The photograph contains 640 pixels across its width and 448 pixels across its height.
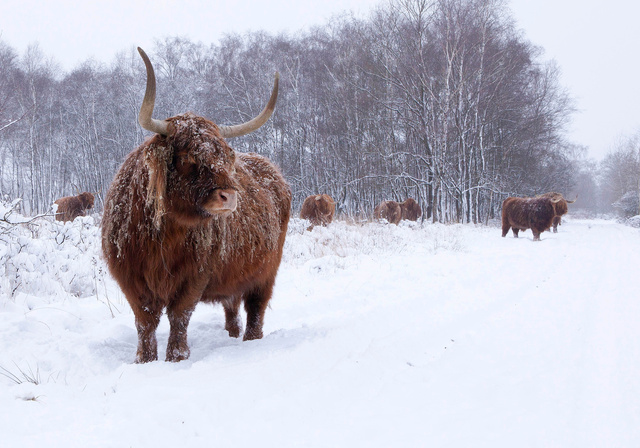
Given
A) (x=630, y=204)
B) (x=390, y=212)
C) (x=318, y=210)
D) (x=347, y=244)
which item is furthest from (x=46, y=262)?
(x=630, y=204)

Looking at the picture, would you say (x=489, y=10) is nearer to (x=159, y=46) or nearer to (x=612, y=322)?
(x=612, y=322)

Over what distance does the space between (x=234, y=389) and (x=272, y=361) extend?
0.45 metres

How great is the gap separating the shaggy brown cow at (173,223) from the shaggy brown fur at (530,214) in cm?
1269

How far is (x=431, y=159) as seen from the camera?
15914 mm

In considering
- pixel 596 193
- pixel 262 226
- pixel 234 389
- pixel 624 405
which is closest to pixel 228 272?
pixel 262 226

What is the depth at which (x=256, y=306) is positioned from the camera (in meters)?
3.42

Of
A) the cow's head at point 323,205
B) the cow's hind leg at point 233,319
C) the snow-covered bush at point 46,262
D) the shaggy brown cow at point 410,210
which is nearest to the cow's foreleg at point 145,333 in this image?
the cow's hind leg at point 233,319

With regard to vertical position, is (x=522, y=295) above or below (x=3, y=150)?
below

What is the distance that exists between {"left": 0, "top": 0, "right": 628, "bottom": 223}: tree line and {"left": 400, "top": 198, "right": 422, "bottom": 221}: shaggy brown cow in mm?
601

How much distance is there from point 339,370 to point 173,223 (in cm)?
134

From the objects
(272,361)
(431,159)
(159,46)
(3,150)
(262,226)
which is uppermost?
(159,46)

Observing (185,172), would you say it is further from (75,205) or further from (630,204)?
(630,204)

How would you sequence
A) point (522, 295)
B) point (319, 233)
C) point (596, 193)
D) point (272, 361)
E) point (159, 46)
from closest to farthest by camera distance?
point (272, 361), point (522, 295), point (319, 233), point (159, 46), point (596, 193)

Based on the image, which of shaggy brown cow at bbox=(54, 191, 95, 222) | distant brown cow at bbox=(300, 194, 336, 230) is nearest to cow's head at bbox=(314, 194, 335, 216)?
distant brown cow at bbox=(300, 194, 336, 230)
